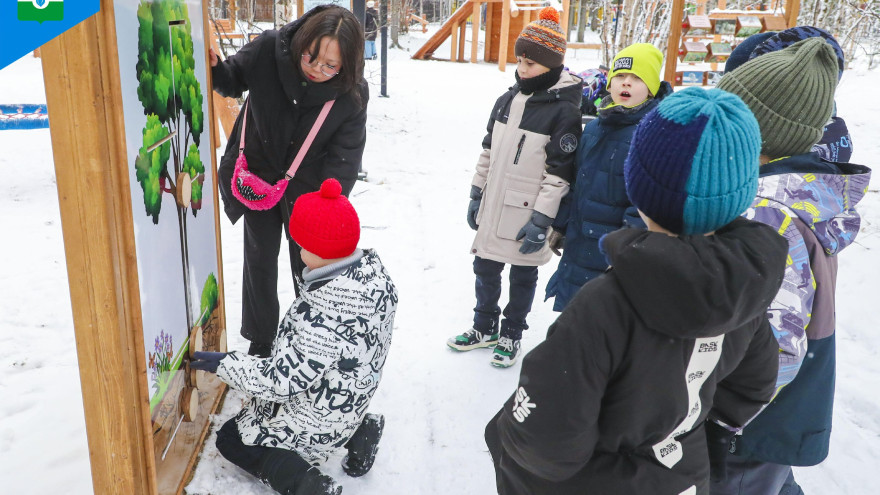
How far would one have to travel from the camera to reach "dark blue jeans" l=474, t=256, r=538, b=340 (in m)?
3.39

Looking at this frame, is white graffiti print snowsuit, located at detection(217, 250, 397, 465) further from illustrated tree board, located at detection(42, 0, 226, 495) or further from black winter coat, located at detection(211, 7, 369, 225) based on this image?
black winter coat, located at detection(211, 7, 369, 225)

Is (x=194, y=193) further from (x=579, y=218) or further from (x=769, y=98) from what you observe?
(x=769, y=98)

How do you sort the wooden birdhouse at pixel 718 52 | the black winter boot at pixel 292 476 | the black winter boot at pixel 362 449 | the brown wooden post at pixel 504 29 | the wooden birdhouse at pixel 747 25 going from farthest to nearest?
the brown wooden post at pixel 504 29, the wooden birdhouse at pixel 718 52, the wooden birdhouse at pixel 747 25, the black winter boot at pixel 362 449, the black winter boot at pixel 292 476

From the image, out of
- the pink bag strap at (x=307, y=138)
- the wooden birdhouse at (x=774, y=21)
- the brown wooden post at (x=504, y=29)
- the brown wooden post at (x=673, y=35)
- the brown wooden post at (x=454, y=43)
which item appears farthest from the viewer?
the brown wooden post at (x=454, y=43)

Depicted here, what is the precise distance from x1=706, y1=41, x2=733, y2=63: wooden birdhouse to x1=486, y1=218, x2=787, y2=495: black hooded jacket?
5.79m

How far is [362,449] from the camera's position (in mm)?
2432

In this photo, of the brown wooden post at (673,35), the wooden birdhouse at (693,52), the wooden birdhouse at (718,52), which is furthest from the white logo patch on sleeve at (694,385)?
the wooden birdhouse at (693,52)

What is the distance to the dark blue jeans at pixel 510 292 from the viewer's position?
3.39m

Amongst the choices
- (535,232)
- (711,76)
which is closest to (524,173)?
(535,232)

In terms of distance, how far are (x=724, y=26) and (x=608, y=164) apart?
4721mm

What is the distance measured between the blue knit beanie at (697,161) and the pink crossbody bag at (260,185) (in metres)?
1.76

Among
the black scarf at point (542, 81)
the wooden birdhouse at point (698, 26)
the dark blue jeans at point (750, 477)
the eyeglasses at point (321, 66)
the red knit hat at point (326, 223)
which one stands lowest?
the dark blue jeans at point (750, 477)

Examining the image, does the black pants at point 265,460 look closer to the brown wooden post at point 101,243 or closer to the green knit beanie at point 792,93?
the brown wooden post at point 101,243

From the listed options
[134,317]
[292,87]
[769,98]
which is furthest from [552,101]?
[134,317]
